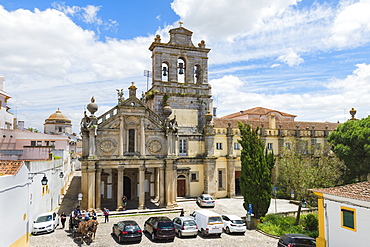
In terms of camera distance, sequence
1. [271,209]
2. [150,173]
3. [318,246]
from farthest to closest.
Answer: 1. [150,173]
2. [271,209]
3. [318,246]

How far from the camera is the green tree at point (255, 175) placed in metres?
25.0

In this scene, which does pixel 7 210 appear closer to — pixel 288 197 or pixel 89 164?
pixel 89 164

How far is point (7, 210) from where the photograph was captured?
1260cm

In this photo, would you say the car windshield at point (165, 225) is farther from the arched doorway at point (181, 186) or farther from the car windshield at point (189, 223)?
the arched doorway at point (181, 186)

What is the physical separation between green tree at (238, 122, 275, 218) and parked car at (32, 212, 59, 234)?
15.1 m

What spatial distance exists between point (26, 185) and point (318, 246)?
1651 cm

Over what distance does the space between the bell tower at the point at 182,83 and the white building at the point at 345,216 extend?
68.7ft

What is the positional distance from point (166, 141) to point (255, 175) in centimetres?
986

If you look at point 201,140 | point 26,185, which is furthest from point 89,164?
point 201,140

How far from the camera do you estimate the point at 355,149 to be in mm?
31125

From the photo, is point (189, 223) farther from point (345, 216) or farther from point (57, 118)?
point (57, 118)

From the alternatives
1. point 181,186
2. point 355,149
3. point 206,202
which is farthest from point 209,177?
point 355,149

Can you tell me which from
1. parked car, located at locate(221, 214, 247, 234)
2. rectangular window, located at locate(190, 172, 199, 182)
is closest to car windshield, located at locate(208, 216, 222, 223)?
parked car, located at locate(221, 214, 247, 234)

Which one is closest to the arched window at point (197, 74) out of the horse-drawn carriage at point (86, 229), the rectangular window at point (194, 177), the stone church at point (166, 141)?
the stone church at point (166, 141)
